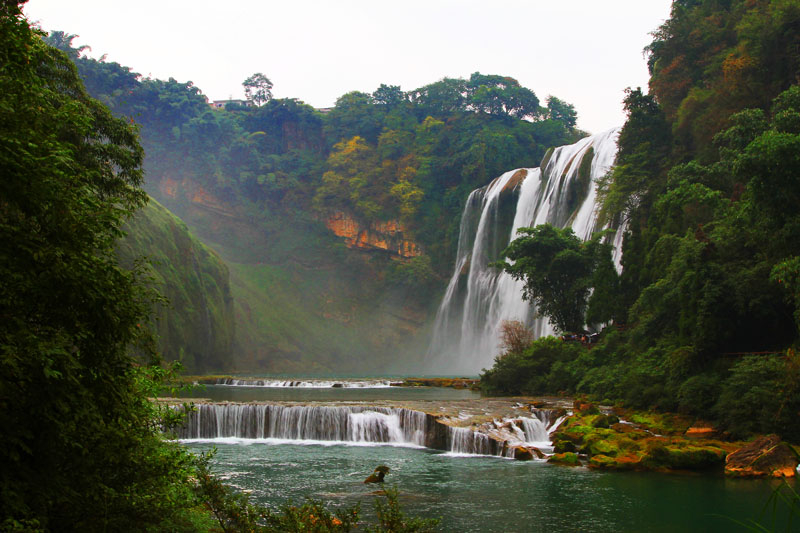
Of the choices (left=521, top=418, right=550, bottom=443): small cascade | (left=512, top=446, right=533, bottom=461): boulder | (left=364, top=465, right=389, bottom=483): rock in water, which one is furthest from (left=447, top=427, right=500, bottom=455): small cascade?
(left=364, top=465, right=389, bottom=483): rock in water

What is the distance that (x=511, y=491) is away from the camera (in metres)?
12.8

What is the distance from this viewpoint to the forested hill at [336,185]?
211 ft

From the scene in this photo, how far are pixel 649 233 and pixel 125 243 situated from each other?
29.1 m

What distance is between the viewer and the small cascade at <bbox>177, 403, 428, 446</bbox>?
65.6 feet

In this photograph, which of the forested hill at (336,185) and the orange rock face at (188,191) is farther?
the orange rock face at (188,191)

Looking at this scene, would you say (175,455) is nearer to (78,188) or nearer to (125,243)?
(78,188)

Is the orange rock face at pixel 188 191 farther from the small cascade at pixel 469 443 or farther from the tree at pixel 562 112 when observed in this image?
the small cascade at pixel 469 443

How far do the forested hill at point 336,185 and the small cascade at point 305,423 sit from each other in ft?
131

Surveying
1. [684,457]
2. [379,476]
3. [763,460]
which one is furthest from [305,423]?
[763,460]

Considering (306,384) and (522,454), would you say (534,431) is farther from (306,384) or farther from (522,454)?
(306,384)

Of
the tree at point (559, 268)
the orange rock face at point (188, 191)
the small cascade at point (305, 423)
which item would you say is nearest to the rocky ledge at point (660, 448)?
the small cascade at point (305, 423)

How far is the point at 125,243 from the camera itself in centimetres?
3894

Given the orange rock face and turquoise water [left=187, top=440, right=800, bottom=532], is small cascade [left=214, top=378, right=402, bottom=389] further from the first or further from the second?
the orange rock face

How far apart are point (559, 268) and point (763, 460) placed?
58.7ft
